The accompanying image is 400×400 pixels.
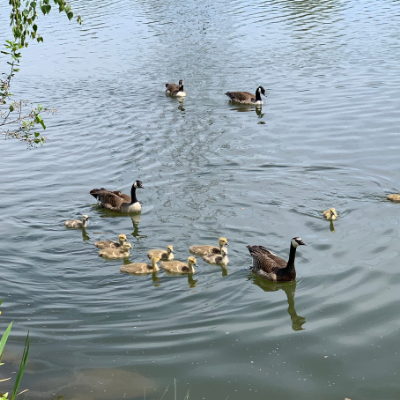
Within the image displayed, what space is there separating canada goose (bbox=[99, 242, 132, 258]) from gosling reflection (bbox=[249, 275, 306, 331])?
2.62 meters

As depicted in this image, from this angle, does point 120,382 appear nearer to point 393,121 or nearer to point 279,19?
point 393,121

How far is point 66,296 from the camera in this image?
10727 mm

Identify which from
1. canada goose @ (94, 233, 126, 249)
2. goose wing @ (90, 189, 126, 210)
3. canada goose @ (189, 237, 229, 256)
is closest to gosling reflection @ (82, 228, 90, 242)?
canada goose @ (94, 233, 126, 249)

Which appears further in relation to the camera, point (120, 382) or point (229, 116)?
point (229, 116)

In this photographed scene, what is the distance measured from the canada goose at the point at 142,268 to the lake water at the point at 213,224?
142 mm

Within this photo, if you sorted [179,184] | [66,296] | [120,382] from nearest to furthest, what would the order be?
[120,382], [66,296], [179,184]

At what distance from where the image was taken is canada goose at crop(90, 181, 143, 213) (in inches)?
581

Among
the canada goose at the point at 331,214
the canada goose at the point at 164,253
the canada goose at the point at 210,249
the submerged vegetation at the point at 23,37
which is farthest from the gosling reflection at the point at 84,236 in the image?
the canada goose at the point at 331,214

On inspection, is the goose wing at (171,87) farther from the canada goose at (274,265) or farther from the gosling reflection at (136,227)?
the canada goose at (274,265)

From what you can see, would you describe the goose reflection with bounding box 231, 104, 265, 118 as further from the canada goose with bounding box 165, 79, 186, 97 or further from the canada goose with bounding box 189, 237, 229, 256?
the canada goose with bounding box 189, 237, 229, 256

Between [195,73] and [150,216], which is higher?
[195,73]

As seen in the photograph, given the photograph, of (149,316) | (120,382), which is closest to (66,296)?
(149,316)

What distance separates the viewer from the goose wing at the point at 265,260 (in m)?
11.2

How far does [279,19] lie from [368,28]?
22.0 ft
